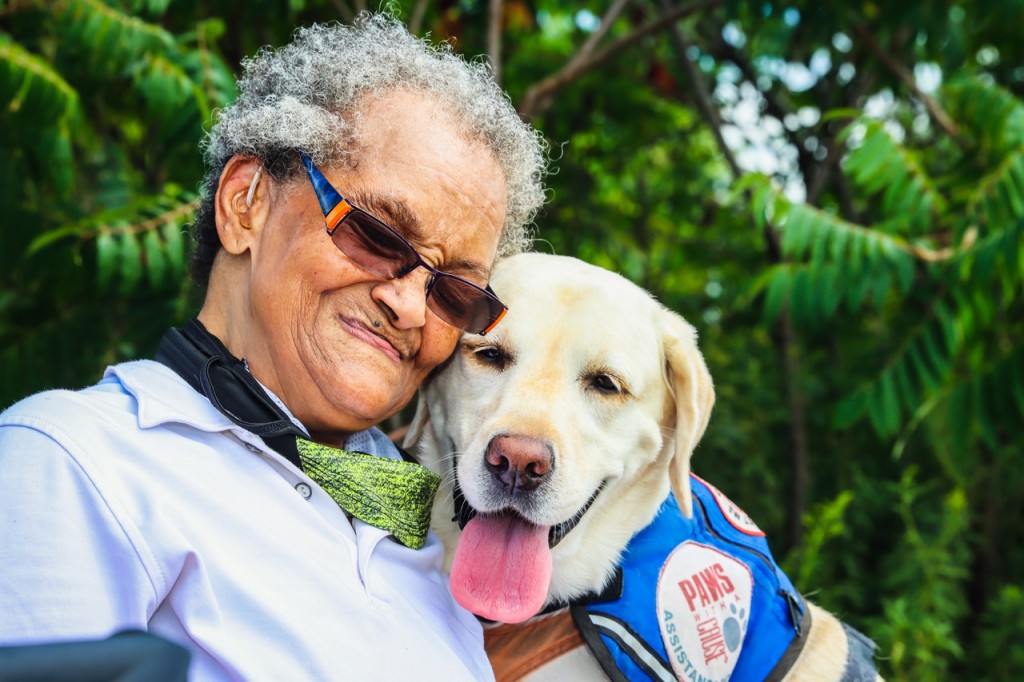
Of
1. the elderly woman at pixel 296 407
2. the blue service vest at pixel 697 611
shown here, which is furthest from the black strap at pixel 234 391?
the blue service vest at pixel 697 611

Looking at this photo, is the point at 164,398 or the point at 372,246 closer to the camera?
the point at 164,398

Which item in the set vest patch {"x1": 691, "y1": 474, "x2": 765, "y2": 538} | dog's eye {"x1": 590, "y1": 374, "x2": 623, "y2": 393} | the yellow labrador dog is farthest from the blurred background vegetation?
dog's eye {"x1": 590, "y1": 374, "x2": 623, "y2": 393}

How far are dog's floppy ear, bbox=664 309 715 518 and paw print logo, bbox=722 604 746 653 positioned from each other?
0.96ft

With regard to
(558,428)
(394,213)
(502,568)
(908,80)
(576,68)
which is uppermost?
(908,80)

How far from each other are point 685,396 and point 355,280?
109 cm

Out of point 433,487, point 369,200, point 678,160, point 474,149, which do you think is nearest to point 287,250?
point 369,200

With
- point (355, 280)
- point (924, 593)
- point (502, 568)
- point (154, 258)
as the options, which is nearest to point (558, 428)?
point (502, 568)

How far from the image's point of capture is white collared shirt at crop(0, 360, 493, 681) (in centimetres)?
135

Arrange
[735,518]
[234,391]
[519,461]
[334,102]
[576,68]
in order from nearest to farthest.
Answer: [234,391] < [334,102] < [519,461] < [735,518] < [576,68]

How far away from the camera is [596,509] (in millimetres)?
2441

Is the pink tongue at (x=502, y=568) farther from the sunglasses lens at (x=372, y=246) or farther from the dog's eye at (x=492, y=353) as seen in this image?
the sunglasses lens at (x=372, y=246)

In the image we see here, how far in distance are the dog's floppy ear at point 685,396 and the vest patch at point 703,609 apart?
182 millimetres

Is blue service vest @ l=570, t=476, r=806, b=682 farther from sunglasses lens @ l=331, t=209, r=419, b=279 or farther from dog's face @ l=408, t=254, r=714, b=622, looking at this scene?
sunglasses lens @ l=331, t=209, r=419, b=279

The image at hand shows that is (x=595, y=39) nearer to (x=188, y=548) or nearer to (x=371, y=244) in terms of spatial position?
(x=371, y=244)
